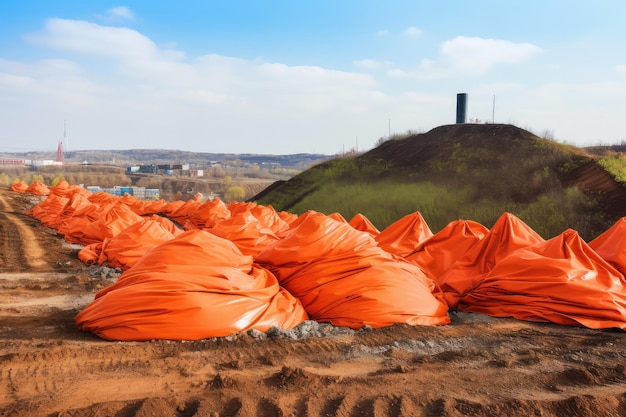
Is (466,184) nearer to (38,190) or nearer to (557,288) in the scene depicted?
(557,288)

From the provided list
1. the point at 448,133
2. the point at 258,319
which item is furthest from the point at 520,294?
the point at 448,133

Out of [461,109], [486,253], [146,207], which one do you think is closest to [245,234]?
[486,253]

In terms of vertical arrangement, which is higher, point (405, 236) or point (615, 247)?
point (615, 247)

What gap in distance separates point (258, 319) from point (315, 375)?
148 centimetres

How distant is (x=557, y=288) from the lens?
19.0 ft

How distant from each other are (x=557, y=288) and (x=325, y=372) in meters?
3.08

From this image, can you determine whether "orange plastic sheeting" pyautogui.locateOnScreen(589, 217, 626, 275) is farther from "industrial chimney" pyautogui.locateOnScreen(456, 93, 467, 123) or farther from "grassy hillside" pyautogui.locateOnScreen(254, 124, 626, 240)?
"industrial chimney" pyautogui.locateOnScreen(456, 93, 467, 123)

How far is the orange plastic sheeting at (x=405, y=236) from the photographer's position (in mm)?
8824

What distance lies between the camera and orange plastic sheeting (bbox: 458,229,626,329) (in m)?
5.62

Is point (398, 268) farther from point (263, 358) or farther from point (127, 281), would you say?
point (127, 281)

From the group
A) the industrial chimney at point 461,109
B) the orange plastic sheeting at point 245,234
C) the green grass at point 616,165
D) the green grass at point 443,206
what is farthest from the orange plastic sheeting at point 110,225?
the industrial chimney at point 461,109

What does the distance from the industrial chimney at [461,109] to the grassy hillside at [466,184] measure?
820 millimetres

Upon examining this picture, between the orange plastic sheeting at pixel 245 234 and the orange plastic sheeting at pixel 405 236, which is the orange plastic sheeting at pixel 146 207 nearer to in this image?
the orange plastic sheeting at pixel 245 234

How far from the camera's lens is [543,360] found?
4.45 metres
